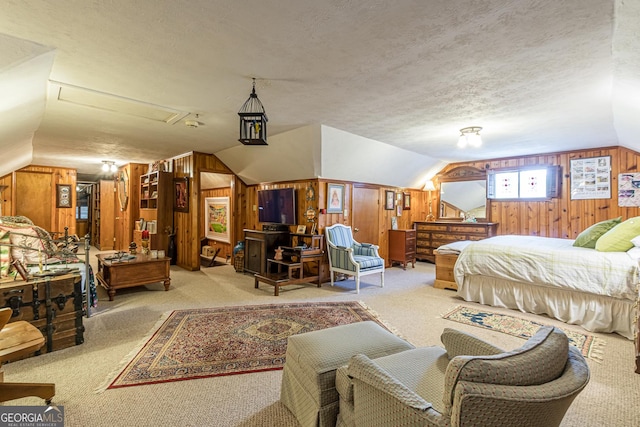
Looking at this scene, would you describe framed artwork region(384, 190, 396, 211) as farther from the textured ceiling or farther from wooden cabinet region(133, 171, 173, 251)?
wooden cabinet region(133, 171, 173, 251)

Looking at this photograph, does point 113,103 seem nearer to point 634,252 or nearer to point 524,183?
point 634,252

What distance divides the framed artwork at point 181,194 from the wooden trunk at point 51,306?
347cm

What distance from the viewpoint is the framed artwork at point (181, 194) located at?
20.2 ft

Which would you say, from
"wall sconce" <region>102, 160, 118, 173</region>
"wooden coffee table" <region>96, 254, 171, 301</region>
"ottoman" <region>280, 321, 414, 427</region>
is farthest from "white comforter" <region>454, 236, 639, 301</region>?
"wall sconce" <region>102, 160, 118, 173</region>

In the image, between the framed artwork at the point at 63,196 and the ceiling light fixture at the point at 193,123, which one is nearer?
the ceiling light fixture at the point at 193,123

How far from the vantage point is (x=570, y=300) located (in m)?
3.36

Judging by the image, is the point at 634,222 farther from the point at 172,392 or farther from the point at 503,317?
the point at 172,392

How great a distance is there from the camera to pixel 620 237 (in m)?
3.29

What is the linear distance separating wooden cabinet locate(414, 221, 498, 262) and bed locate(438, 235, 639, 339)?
1.97m

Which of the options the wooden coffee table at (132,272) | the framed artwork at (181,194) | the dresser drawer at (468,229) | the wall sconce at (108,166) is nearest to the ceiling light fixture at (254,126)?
the wooden coffee table at (132,272)

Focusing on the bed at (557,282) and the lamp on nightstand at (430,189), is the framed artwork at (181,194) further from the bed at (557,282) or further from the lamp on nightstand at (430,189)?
the lamp on nightstand at (430,189)

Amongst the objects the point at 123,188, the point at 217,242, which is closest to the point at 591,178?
the point at 217,242

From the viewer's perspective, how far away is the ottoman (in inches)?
62.2

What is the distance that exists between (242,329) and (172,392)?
3.52 feet
